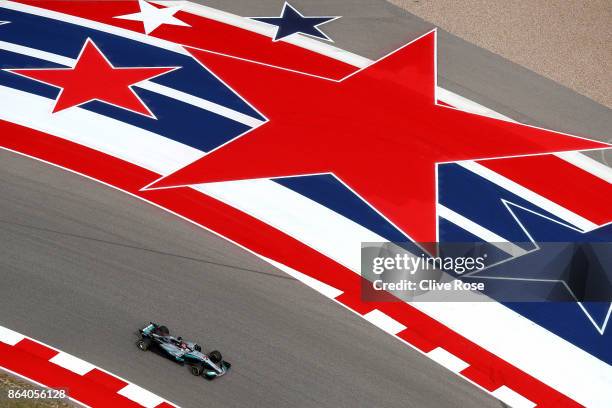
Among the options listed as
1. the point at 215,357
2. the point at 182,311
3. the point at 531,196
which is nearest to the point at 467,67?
the point at 531,196

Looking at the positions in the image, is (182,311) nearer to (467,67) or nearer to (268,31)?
(268,31)

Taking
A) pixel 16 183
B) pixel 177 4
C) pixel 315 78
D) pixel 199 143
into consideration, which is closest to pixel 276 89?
pixel 315 78

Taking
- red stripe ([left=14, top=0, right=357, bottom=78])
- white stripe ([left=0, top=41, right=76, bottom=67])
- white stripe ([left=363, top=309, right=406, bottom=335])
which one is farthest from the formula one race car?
white stripe ([left=0, top=41, right=76, bottom=67])

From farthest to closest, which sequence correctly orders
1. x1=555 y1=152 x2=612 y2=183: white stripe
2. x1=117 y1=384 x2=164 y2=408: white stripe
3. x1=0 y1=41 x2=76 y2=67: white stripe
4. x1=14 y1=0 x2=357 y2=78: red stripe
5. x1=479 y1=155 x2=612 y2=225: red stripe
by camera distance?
1. x1=14 y1=0 x2=357 y2=78: red stripe
2. x1=0 y1=41 x2=76 y2=67: white stripe
3. x1=555 y1=152 x2=612 y2=183: white stripe
4. x1=479 y1=155 x2=612 y2=225: red stripe
5. x1=117 y1=384 x2=164 y2=408: white stripe

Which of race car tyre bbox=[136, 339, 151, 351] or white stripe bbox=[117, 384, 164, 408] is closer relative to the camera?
white stripe bbox=[117, 384, 164, 408]

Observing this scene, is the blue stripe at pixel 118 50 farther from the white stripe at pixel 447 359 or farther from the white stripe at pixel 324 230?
the white stripe at pixel 447 359

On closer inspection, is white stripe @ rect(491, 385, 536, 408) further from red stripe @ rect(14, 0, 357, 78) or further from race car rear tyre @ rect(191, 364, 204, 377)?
red stripe @ rect(14, 0, 357, 78)
